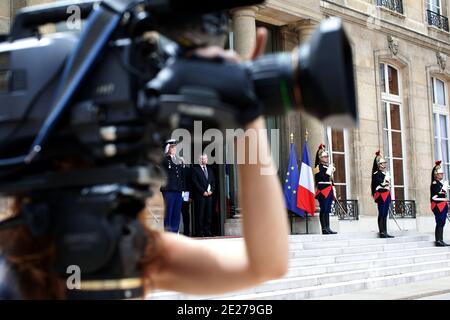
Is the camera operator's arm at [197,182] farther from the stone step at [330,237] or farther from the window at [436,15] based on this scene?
the window at [436,15]

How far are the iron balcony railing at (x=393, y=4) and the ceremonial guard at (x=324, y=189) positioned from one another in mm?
5827

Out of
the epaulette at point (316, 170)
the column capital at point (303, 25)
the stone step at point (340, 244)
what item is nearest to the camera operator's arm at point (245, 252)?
→ the stone step at point (340, 244)

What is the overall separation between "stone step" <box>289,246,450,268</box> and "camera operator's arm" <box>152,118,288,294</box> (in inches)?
333

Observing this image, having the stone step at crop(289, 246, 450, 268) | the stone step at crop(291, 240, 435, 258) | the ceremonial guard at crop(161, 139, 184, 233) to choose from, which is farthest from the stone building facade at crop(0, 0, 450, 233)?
the ceremonial guard at crop(161, 139, 184, 233)

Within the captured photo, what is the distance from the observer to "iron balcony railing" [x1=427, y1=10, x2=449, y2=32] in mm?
19312

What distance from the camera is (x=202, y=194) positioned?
11.4 meters

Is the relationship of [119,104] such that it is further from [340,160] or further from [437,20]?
[437,20]

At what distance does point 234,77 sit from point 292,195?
11932 mm

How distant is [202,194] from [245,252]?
999 cm

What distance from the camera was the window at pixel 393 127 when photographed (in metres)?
17.1

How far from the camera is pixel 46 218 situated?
1.16 meters

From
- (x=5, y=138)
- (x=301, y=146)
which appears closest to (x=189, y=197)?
(x=301, y=146)

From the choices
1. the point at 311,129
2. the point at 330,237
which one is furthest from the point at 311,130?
the point at 330,237

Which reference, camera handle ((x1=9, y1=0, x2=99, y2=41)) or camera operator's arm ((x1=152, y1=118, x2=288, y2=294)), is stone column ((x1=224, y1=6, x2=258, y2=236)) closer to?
camera operator's arm ((x1=152, y1=118, x2=288, y2=294))
